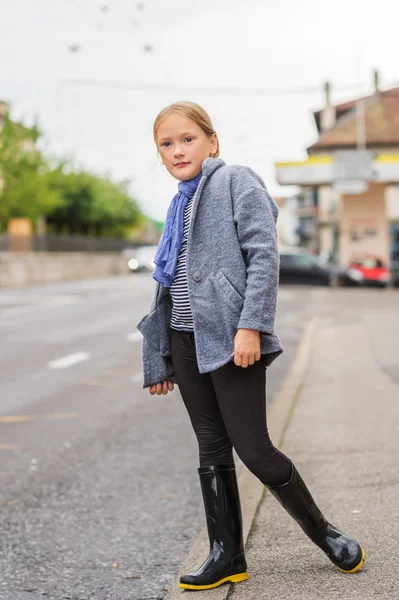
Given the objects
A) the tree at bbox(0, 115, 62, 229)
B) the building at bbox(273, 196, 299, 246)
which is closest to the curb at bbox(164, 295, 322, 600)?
the tree at bbox(0, 115, 62, 229)

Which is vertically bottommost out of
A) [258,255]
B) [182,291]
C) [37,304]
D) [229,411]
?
[37,304]

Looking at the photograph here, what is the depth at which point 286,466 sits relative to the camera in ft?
11.0

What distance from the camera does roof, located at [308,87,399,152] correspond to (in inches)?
2178

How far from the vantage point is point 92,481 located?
18.8 feet

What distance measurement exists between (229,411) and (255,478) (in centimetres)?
195

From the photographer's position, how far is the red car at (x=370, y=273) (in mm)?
37906

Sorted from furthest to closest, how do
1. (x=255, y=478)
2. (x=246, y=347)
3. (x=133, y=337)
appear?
Answer: (x=133, y=337), (x=255, y=478), (x=246, y=347)

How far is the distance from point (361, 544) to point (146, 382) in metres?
1.05

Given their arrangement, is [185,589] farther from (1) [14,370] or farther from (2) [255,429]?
(1) [14,370]

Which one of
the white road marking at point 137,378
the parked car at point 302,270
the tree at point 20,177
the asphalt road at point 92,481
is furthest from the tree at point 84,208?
the asphalt road at point 92,481

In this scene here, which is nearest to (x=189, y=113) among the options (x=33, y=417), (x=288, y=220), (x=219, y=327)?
(x=219, y=327)

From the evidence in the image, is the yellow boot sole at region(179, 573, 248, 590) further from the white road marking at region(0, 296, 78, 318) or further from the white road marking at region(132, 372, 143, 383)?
the white road marking at region(0, 296, 78, 318)

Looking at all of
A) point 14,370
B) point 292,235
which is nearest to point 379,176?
point 14,370

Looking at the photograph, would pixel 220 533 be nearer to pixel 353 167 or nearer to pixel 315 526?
pixel 315 526
